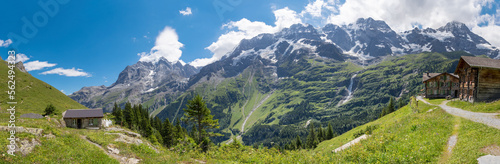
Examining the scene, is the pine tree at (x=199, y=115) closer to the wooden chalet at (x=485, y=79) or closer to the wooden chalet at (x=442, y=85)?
the wooden chalet at (x=485, y=79)

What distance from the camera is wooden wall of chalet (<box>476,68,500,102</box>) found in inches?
1540

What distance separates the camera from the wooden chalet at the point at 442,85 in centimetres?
7044

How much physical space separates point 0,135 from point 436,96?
100337mm

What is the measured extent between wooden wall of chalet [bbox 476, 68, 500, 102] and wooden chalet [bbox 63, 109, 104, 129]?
7966cm

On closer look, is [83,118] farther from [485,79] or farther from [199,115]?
[485,79]

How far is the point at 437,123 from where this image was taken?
22156 mm

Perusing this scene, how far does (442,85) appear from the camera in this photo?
2881 inches

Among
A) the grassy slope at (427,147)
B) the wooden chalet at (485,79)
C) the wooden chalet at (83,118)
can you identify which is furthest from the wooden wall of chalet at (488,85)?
the wooden chalet at (83,118)

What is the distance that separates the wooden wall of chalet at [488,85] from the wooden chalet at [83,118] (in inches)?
3136

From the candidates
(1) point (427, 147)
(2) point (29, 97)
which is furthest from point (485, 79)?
(2) point (29, 97)

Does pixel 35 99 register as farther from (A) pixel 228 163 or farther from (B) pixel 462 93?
(B) pixel 462 93

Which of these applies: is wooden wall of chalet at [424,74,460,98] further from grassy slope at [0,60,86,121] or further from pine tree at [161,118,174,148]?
grassy slope at [0,60,86,121]

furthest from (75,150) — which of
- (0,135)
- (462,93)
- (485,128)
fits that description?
(462,93)

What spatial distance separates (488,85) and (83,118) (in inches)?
3352
